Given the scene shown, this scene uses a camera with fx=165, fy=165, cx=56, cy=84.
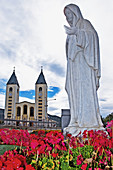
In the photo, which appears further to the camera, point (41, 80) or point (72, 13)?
point (41, 80)

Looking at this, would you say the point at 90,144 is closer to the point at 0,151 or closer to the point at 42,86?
the point at 0,151

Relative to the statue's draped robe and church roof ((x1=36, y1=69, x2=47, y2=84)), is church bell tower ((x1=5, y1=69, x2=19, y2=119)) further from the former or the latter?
the statue's draped robe

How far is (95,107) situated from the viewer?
14.6 ft

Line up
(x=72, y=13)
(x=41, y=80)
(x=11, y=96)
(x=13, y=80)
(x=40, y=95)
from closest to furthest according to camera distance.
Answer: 1. (x=72, y=13)
2. (x=40, y=95)
3. (x=41, y=80)
4. (x=11, y=96)
5. (x=13, y=80)

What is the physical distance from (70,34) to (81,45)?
0.53 metres

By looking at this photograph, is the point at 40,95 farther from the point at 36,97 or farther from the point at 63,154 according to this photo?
the point at 63,154

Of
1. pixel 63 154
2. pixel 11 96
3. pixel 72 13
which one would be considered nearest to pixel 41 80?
pixel 11 96

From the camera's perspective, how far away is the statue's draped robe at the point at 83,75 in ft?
14.4

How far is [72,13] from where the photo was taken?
16.8ft

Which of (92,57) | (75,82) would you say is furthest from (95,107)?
(92,57)

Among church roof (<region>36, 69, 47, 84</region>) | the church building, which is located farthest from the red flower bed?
church roof (<region>36, 69, 47, 84</region>)

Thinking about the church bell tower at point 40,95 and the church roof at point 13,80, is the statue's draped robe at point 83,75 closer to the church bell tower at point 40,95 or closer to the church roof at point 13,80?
the church bell tower at point 40,95

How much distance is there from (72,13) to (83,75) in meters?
2.02

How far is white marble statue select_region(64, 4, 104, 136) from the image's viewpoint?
14.3 feet
